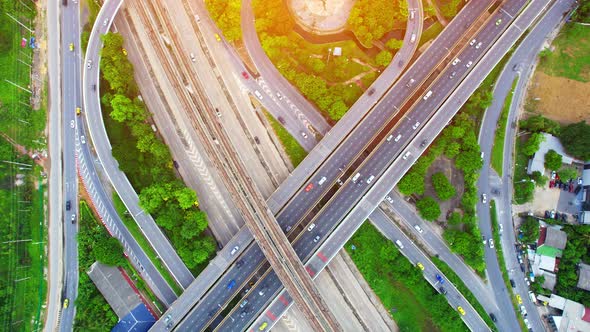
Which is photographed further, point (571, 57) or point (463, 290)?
point (571, 57)

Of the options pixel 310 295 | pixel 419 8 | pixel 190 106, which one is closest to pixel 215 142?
pixel 190 106

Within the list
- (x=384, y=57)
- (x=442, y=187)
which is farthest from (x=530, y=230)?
(x=384, y=57)

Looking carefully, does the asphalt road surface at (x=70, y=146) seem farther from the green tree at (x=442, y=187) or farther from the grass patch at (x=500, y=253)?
the grass patch at (x=500, y=253)

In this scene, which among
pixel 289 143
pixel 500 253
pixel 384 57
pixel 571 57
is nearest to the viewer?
pixel 384 57

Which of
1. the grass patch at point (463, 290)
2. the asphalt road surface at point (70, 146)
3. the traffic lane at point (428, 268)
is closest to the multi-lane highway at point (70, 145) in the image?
the asphalt road surface at point (70, 146)

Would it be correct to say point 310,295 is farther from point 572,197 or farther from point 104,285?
point 572,197

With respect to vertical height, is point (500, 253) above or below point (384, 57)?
below

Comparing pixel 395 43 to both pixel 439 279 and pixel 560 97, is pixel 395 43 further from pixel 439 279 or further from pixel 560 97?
pixel 439 279
